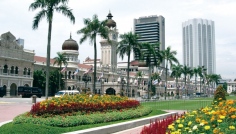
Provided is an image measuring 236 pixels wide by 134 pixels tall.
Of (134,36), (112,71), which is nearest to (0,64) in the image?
(134,36)

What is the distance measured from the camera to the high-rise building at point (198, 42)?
186625mm

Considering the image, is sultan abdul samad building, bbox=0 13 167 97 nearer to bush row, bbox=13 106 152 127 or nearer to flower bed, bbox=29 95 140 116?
flower bed, bbox=29 95 140 116

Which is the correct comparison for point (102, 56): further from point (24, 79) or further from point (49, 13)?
point (49, 13)

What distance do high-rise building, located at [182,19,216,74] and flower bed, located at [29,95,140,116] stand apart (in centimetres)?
17274

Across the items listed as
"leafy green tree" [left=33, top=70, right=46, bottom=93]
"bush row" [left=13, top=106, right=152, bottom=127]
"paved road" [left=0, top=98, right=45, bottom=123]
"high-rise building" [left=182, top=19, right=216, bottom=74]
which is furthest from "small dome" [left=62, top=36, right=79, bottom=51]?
"high-rise building" [left=182, top=19, right=216, bottom=74]

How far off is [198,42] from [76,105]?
599 feet

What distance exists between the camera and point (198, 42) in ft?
612

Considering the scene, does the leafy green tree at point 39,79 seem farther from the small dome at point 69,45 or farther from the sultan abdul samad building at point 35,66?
the small dome at point 69,45

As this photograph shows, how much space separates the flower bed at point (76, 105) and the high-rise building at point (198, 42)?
172744 mm

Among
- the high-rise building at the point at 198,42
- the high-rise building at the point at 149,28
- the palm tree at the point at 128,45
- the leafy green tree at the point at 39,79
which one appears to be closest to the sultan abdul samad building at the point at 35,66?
the leafy green tree at the point at 39,79

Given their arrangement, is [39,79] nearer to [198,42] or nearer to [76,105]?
[76,105]

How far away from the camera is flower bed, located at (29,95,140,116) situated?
1252cm

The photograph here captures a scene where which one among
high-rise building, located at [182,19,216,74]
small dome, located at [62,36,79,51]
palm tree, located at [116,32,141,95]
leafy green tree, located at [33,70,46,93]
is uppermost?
high-rise building, located at [182,19,216,74]

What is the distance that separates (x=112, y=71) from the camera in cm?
9844
